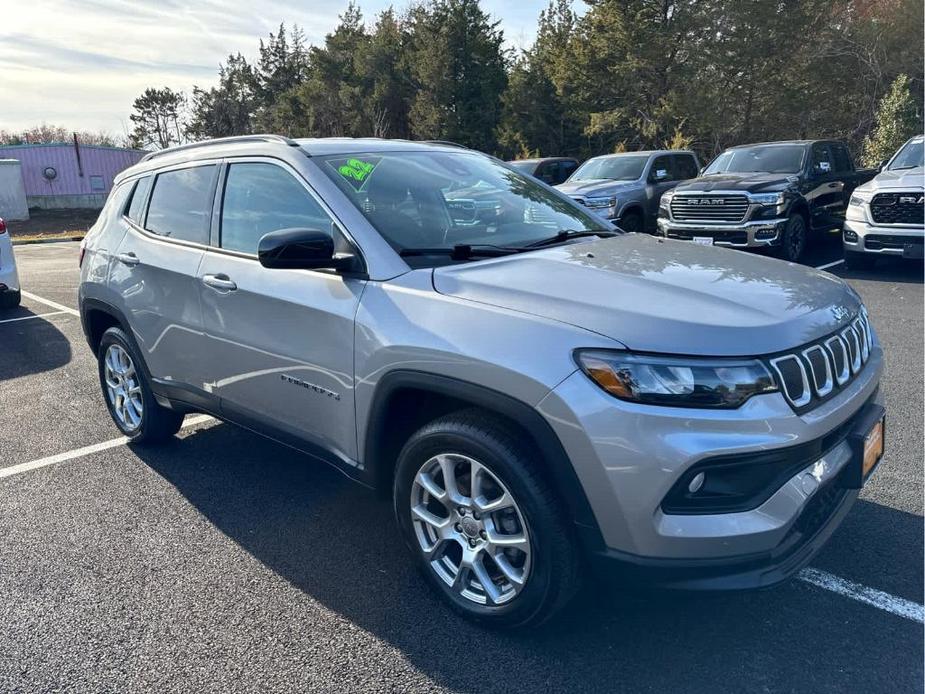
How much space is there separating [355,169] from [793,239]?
8456mm

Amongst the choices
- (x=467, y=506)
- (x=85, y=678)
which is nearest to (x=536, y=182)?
(x=467, y=506)

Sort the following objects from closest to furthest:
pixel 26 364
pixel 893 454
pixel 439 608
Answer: pixel 439 608 → pixel 893 454 → pixel 26 364

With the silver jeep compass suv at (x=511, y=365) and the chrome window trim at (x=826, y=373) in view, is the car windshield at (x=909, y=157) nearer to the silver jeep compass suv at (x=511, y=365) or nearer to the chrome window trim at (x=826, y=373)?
the silver jeep compass suv at (x=511, y=365)

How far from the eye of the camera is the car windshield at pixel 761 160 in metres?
10.5

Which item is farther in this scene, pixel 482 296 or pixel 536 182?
pixel 536 182

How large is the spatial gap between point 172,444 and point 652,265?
324 centimetres

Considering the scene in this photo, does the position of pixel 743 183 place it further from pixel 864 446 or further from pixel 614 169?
pixel 864 446

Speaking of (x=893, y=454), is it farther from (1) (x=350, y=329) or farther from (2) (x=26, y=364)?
(2) (x=26, y=364)

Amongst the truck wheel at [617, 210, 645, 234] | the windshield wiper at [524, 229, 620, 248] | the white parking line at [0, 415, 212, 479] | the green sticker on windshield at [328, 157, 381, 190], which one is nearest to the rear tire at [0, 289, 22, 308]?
the white parking line at [0, 415, 212, 479]

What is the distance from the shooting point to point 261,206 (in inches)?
130

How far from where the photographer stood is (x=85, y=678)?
239 cm

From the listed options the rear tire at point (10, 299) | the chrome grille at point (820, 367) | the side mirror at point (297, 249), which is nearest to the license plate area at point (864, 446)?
the chrome grille at point (820, 367)

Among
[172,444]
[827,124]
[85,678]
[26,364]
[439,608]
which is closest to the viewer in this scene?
[85,678]

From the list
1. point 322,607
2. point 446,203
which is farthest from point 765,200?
point 322,607
